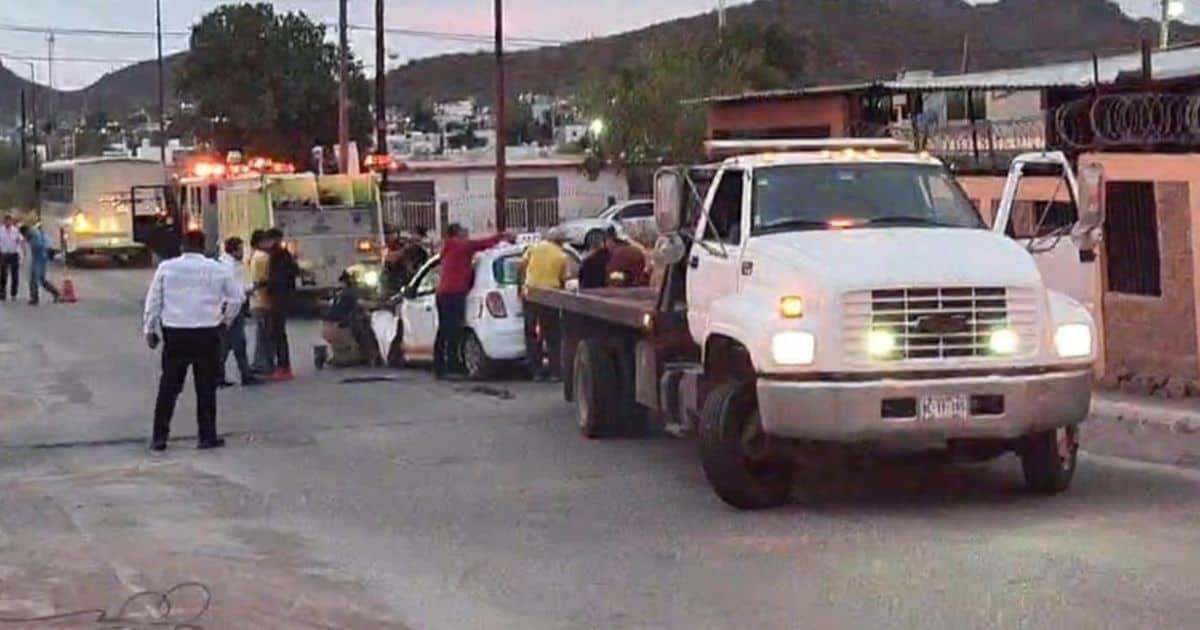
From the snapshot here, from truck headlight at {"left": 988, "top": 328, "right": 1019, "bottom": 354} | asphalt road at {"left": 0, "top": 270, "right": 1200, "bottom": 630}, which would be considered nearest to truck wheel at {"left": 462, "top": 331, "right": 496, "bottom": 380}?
asphalt road at {"left": 0, "top": 270, "right": 1200, "bottom": 630}

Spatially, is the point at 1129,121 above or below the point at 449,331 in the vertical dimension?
above

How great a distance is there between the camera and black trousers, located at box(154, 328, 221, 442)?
16.2m

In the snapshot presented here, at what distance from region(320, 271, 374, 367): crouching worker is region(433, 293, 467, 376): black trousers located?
97.5 inches

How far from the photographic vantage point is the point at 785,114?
34.5 metres

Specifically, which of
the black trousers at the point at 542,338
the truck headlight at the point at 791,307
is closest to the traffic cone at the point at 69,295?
the black trousers at the point at 542,338

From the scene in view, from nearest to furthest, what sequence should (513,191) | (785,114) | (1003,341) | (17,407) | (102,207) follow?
(1003,341)
(17,407)
(785,114)
(102,207)
(513,191)

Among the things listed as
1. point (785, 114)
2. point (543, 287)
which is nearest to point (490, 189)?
point (785, 114)

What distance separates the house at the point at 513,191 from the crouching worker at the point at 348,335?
120 feet

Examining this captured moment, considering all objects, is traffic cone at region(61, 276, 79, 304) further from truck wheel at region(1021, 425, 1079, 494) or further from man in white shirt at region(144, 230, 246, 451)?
truck wheel at region(1021, 425, 1079, 494)

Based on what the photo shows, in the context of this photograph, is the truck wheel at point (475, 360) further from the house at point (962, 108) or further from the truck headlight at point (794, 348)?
the truck headlight at point (794, 348)

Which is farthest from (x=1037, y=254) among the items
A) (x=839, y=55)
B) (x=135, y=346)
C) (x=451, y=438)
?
(x=839, y=55)

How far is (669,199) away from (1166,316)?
656cm

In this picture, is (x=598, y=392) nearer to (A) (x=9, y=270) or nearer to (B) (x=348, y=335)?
(B) (x=348, y=335)

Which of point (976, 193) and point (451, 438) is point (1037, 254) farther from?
point (976, 193)
